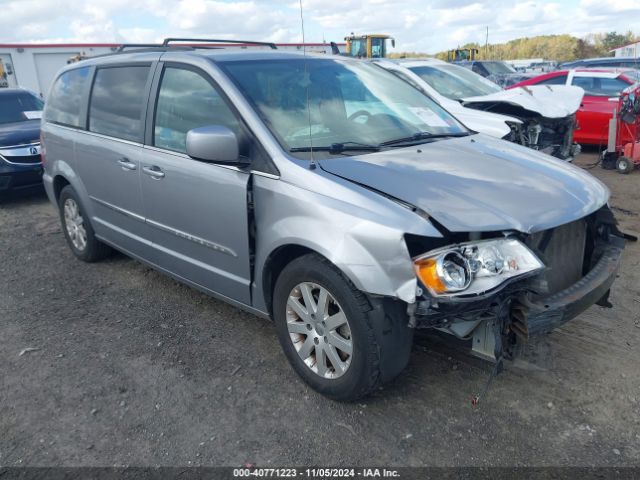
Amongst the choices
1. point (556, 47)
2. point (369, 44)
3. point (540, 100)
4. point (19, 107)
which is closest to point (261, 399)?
point (540, 100)

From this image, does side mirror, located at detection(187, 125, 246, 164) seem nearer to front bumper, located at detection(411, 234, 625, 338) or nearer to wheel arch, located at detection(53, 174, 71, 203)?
front bumper, located at detection(411, 234, 625, 338)

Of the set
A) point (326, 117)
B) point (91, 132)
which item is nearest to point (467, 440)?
point (326, 117)

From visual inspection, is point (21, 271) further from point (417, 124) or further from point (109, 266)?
point (417, 124)

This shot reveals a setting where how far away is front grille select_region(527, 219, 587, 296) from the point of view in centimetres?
269

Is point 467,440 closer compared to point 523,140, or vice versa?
point 467,440

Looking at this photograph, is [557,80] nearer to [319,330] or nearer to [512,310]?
[512,310]

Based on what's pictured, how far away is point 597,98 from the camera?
31.9ft

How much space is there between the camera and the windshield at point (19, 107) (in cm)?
859

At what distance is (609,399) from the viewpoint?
296 cm

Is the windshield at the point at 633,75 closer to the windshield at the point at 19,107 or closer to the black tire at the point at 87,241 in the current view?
the black tire at the point at 87,241

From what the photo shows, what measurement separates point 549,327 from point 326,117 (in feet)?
5.82

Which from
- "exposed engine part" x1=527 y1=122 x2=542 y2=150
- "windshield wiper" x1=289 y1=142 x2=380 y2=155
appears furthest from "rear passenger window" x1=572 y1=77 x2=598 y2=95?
"windshield wiper" x1=289 y1=142 x2=380 y2=155

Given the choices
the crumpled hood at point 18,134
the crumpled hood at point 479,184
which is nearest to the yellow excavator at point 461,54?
the crumpled hood at point 18,134

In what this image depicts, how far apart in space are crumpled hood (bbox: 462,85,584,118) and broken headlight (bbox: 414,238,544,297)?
4.98m
